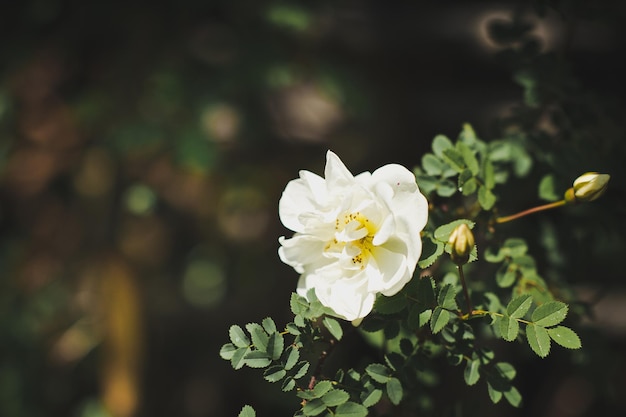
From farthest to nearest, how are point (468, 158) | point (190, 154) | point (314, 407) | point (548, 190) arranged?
point (190, 154) < point (548, 190) < point (468, 158) < point (314, 407)

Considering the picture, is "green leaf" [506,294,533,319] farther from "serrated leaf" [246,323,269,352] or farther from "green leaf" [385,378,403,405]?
"serrated leaf" [246,323,269,352]

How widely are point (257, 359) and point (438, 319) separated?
259 mm

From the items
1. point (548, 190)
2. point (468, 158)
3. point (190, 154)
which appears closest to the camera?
point (468, 158)

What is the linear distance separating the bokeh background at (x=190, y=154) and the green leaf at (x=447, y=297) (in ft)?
3.19

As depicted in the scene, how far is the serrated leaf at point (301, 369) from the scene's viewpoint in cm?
88

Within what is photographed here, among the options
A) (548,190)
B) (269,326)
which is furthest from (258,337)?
(548,190)

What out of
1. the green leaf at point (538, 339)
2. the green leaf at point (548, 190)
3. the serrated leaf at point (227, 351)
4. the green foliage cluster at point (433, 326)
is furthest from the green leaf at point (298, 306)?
the green leaf at point (548, 190)

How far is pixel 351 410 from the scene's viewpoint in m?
0.87

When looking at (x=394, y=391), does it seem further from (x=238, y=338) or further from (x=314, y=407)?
(x=238, y=338)

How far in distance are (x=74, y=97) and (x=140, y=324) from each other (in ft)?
2.72

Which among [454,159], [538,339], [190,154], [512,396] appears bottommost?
[190,154]

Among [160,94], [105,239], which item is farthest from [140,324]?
[160,94]

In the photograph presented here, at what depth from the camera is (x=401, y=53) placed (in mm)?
2547

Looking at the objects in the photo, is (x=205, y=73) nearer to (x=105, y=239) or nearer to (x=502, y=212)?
(x=105, y=239)
